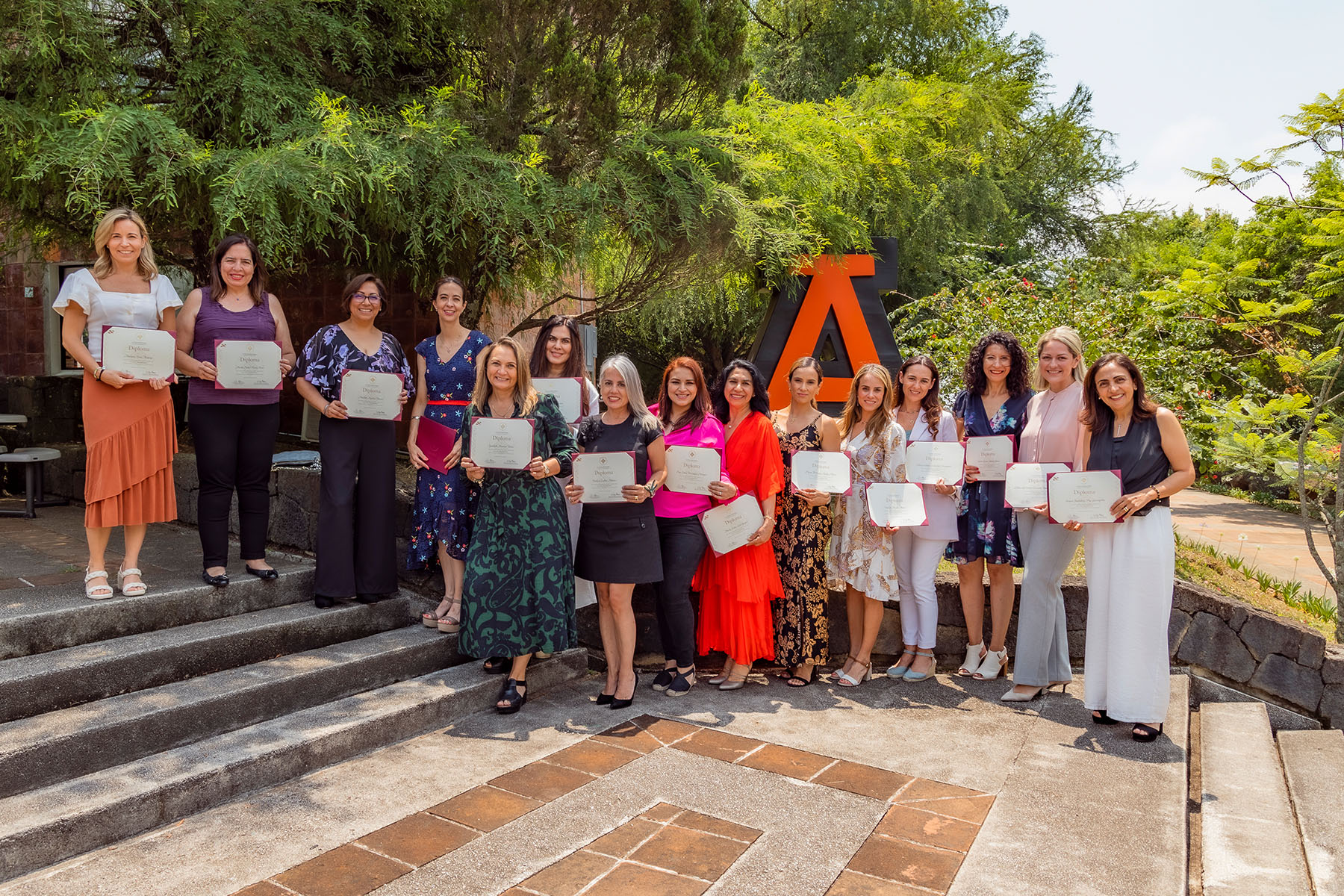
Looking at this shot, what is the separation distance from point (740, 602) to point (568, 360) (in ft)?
5.38

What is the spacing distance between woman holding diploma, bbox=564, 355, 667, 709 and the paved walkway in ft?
22.0

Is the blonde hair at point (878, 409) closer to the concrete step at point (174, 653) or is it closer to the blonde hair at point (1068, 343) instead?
the blonde hair at point (1068, 343)

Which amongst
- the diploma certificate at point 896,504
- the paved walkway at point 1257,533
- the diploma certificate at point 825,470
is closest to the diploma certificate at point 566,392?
the diploma certificate at point 825,470

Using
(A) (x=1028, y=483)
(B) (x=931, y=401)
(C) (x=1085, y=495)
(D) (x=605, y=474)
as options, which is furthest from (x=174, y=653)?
(C) (x=1085, y=495)

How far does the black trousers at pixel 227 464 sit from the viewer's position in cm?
489

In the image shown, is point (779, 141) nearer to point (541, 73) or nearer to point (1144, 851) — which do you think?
point (541, 73)

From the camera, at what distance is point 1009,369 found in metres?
5.44

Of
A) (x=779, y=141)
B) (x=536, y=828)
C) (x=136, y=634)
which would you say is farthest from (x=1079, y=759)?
(x=779, y=141)

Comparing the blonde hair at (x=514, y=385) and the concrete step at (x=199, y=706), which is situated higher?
the blonde hair at (x=514, y=385)

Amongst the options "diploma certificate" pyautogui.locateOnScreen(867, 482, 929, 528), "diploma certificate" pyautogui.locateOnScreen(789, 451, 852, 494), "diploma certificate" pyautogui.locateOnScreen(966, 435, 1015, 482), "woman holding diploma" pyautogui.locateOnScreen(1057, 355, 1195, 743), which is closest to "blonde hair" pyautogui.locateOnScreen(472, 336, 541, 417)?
"diploma certificate" pyautogui.locateOnScreen(789, 451, 852, 494)

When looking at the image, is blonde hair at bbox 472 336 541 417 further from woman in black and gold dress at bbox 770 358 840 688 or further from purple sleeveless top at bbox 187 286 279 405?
woman in black and gold dress at bbox 770 358 840 688

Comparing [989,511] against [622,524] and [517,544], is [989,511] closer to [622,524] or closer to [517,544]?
[622,524]

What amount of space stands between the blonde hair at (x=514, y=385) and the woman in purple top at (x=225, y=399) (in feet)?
3.56

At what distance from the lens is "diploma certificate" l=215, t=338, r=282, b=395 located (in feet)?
15.6
